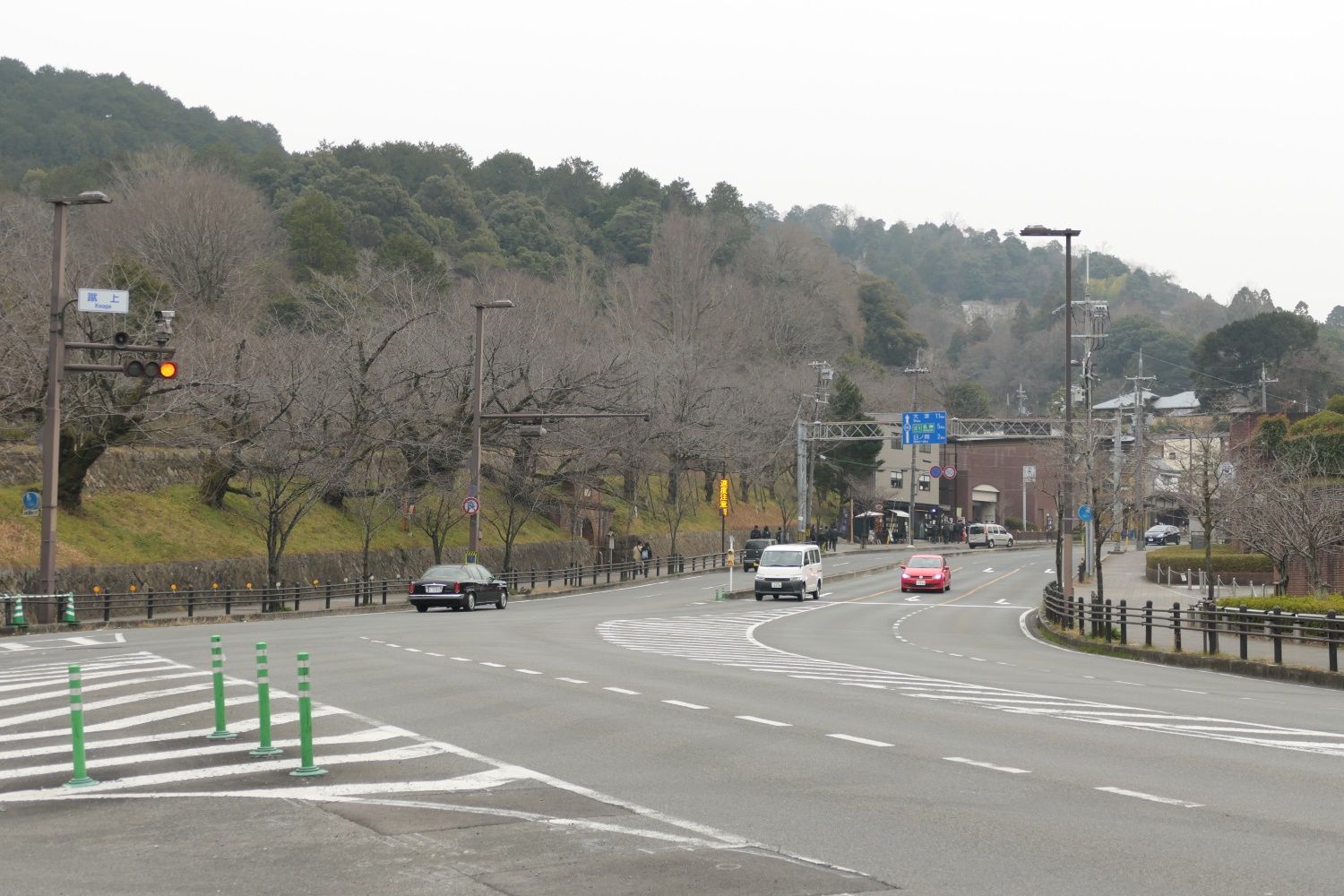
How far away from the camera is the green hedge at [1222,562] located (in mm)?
55938

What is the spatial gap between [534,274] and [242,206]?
91.3ft

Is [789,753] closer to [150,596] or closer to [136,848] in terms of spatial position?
[136,848]

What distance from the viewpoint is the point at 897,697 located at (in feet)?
57.2

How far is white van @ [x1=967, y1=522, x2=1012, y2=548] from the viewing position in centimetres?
10312

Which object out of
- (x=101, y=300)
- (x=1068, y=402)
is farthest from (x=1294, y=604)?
(x=101, y=300)

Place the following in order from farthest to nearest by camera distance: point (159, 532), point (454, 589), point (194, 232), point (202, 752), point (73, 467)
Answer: point (194, 232) → point (159, 532) → point (73, 467) → point (454, 589) → point (202, 752)

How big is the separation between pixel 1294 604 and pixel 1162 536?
240 ft

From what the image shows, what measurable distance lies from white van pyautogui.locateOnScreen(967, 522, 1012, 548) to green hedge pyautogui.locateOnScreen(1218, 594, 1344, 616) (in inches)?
2782

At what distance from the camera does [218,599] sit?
41.5 metres

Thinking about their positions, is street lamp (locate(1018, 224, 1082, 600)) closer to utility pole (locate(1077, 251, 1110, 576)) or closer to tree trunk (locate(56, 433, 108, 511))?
utility pole (locate(1077, 251, 1110, 576))

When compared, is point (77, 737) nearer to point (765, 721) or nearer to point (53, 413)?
point (765, 721)

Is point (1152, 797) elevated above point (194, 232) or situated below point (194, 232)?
below

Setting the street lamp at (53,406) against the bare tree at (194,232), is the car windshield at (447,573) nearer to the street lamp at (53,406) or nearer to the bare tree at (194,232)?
the street lamp at (53,406)

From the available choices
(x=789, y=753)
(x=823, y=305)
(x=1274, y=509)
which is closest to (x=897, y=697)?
(x=789, y=753)
